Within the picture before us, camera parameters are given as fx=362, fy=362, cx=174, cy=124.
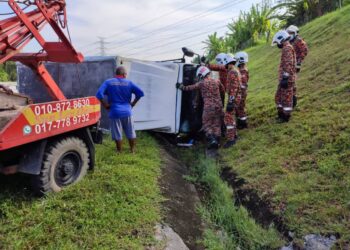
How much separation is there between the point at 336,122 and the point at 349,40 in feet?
17.5

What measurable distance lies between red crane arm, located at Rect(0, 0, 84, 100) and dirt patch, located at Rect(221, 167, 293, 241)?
3177mm

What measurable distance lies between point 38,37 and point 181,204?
3.19 m

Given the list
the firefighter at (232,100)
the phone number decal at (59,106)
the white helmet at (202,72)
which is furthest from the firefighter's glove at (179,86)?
the phone number decal at (59,106)

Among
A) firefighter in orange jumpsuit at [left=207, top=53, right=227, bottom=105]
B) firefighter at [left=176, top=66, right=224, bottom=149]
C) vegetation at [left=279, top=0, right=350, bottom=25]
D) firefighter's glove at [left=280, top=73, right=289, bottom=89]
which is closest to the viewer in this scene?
firefighter's glove at [left=280, top=73, right=289, bottom=89]

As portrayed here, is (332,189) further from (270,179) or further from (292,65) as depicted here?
(292,65)

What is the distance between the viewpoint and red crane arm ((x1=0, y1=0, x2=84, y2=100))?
4699 mm

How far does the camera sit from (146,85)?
23.7ft

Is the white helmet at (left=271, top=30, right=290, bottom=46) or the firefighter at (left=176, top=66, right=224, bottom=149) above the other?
the white helmet at (left=271, top=30, right=290, bottom=46)

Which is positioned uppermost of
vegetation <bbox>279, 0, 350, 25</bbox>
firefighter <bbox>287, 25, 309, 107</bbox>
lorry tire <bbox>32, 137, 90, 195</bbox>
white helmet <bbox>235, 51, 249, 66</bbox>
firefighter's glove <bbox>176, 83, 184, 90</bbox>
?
vegetation <bbox>279, 0, 350, 25</bbox>

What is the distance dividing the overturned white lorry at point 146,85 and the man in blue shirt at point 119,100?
687 mm

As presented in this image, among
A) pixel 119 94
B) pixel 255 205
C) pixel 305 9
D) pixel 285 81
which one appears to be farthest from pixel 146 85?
pixel 305 9

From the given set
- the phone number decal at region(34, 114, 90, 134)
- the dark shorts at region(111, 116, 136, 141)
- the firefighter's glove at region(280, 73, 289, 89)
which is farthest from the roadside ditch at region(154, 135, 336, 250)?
the firefighter's glove at region(280, 73, 289, 89)

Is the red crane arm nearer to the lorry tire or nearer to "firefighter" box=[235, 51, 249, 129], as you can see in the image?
the lorry tire

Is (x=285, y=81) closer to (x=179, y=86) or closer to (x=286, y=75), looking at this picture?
(x=286, y=75)
